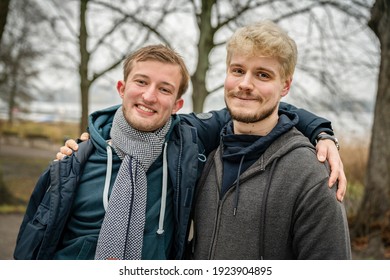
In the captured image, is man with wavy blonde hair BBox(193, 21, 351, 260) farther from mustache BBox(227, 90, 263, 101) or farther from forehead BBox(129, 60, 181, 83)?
forehead BBox(129, 60, 181, 83)

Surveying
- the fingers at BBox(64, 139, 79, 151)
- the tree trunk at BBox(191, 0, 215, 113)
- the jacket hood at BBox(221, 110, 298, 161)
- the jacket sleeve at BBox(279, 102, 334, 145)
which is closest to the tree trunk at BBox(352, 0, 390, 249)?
the tree trunk at BBox(191, 0, 215, 113)

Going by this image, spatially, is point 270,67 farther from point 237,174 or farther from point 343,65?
point 343,65

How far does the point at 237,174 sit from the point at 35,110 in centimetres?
1977

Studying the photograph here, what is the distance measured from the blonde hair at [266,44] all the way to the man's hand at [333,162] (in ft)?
1.18

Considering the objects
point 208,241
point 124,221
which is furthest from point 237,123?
point 124,221

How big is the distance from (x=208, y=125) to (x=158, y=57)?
46 centimetres

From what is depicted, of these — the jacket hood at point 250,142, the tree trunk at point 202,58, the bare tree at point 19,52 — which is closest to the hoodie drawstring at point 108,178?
the jacket hood at point 250,142

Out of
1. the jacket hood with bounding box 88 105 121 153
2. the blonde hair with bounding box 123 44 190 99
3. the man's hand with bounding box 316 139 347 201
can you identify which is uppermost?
the blonde hair with bounding box 123 44 190 99

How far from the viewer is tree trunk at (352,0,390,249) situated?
5055 mm

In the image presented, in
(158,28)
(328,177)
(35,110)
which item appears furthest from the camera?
(35,110)

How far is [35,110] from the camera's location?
1989 centimetres

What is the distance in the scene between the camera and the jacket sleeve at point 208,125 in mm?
2160

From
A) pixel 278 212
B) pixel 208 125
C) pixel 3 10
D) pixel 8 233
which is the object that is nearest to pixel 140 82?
pixel 208 125

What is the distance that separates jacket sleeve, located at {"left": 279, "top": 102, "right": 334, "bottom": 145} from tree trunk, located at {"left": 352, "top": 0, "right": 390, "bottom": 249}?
345 centimetres
